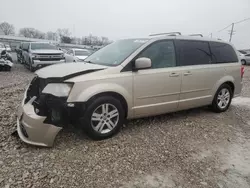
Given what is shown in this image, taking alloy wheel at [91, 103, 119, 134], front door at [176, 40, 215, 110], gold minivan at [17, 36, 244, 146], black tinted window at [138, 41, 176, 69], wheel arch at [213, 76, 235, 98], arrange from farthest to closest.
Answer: wheel arch at [213, 76, 235, 98]
front door at [176, 40, 215, 110]
black tinted window at [138, 41, 176, 69]
alloy wheel at [91, 103, 119, 134]
gold minivan at [17, 36, 244, 146]

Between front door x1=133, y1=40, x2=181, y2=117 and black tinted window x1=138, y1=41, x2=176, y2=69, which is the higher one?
black tinted window x1=138, y1=41, x2=176, y2=69

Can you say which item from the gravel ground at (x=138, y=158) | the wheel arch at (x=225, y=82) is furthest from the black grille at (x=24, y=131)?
the wheel arch at (x=225, y=82)

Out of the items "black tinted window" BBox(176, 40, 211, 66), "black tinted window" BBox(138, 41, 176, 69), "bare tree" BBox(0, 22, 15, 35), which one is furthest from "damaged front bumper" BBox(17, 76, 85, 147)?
"bare tree" BBox(0, 22, 15, 35)

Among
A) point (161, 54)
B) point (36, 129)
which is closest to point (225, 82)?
point (161, 54)

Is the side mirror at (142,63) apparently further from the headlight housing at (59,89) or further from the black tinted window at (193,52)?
the headlight housing at (59,89)

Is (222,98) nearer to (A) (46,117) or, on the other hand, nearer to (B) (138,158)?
(B) (138,158)

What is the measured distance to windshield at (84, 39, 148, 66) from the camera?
12.5 ft

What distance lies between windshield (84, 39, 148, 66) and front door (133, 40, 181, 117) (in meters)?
0.24

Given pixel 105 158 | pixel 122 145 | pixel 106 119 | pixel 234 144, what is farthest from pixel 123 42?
pixel 234 144

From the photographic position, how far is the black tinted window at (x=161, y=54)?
3906mm

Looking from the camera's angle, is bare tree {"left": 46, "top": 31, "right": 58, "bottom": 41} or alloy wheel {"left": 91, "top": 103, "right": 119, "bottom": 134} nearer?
alloy wheel {"left": 91, "top": 103, "right": 119, "bottom": 134}

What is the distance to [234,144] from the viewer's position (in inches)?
145

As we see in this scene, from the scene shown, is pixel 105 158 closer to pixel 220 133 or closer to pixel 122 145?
pixel 122 145

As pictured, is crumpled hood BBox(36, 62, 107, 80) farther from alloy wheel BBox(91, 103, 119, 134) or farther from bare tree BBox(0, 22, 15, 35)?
bare tree BBox(0, 22, 15, 35)
